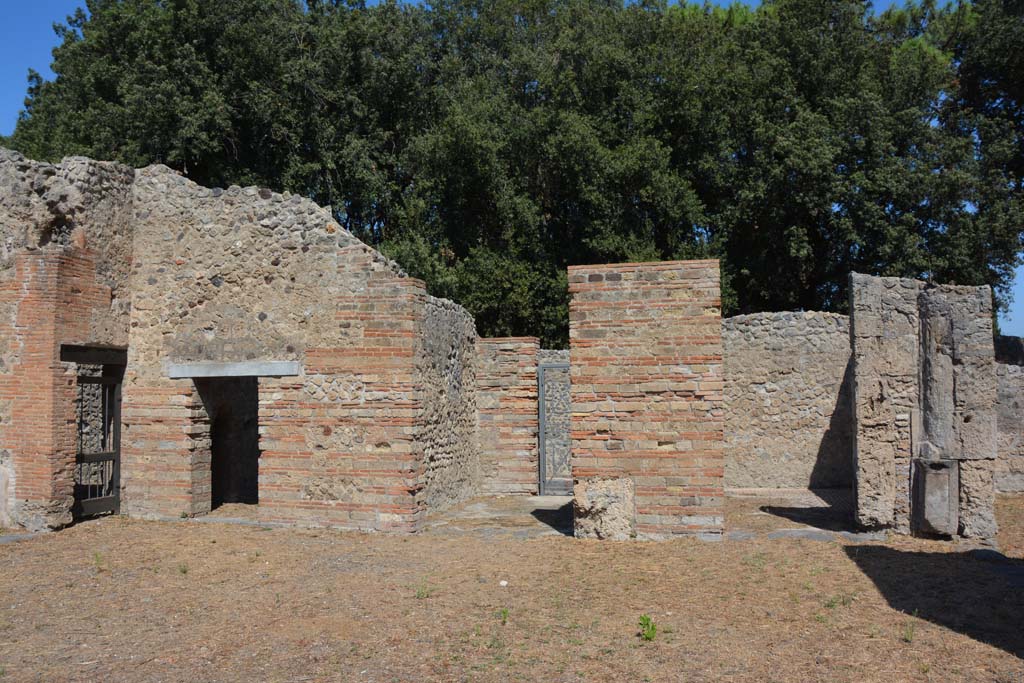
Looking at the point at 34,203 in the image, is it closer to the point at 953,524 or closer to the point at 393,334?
the point at 393,334

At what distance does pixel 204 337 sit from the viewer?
34.1 ft

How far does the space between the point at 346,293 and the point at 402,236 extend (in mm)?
11334

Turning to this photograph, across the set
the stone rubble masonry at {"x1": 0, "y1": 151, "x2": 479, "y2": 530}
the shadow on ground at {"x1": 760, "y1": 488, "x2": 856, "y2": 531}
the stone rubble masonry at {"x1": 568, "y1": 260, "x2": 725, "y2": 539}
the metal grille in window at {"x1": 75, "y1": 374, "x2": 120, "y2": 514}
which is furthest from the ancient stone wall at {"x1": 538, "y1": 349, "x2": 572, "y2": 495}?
the metal grille in window at {"x1": 75, "y1": 374, "x2": 120, "y2": 514}

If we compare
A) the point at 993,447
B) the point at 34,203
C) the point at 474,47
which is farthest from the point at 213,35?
the point at 993,447

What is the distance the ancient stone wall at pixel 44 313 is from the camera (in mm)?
9742

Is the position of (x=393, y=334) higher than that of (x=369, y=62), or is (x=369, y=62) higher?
(x=369, y=62)

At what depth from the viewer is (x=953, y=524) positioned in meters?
8.61

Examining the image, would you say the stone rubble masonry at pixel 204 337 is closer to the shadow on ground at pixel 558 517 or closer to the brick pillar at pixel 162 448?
the brick pillar at pixel 162 448

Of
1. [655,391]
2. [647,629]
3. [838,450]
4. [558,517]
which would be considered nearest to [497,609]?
[647,629]

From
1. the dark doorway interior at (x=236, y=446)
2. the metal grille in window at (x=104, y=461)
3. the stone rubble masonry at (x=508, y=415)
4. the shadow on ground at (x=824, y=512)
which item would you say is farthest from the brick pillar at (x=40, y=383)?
the shadow on ground at (x=824, y=512)

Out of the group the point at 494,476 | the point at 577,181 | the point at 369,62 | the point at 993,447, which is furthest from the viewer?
the point at 369,62

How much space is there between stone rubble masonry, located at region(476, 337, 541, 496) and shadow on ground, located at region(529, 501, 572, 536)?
3.85ft

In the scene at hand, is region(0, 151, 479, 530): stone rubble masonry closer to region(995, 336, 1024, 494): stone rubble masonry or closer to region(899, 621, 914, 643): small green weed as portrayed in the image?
region(899, 621, 914, 643): small green weed

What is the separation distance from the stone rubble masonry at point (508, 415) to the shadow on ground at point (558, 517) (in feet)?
3.85
